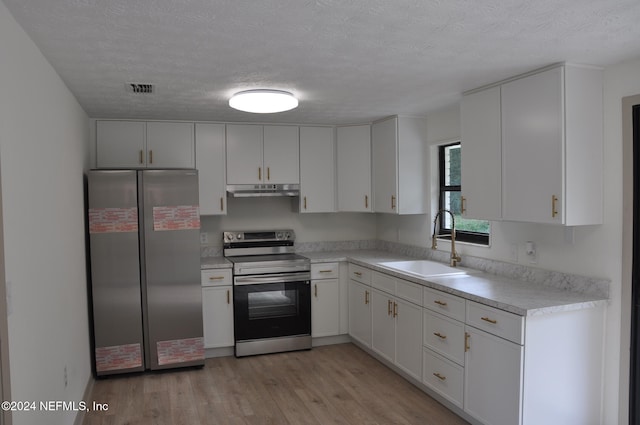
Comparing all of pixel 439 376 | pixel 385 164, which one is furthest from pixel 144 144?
pixel 439 376

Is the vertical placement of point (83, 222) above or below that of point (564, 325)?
above

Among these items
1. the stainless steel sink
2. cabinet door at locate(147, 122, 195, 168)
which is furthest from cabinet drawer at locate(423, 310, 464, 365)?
cabinet door at locate(147, 122, 195, 168)

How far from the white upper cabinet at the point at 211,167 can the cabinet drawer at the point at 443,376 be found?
7.80 ft

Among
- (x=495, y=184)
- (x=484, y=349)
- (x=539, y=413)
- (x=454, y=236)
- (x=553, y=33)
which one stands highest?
(x=553, y=33)

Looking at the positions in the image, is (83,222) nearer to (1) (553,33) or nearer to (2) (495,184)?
(2) (495,184)

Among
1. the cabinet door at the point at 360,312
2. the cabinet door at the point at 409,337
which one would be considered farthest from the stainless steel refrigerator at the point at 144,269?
the cabinet door at the point at 409,337

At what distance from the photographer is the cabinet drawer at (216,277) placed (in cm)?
444

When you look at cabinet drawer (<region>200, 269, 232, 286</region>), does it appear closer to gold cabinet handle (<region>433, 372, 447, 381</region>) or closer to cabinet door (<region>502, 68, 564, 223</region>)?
gold cabinet handle (<region>433, 372, 447, 381</region>)

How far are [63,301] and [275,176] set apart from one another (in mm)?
2464

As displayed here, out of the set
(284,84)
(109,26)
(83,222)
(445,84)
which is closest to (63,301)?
(83,222)

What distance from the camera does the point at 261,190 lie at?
4.83 meters

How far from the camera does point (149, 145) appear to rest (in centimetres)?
451

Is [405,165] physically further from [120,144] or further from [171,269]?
[120,144]

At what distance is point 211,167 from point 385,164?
1692mm
